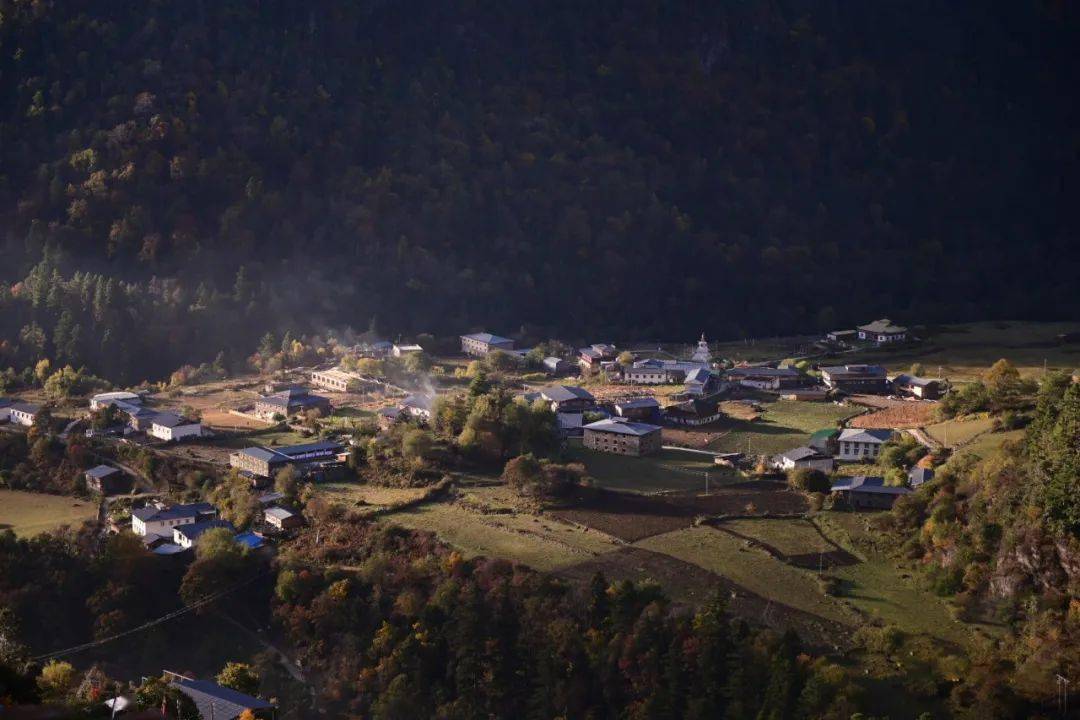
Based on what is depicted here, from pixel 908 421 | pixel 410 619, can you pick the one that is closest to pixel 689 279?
pixel 908 421

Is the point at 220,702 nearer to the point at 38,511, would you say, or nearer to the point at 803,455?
the point at 38,511

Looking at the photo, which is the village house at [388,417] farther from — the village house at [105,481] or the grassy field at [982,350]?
the grassy field at [982,350]

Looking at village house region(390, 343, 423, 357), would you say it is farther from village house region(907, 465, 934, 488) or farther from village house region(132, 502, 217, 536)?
village house region(907, 465, 934, 488)

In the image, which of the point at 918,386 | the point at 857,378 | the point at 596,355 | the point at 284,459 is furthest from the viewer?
the point at 596,355

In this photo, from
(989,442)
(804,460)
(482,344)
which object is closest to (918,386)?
(804,460)

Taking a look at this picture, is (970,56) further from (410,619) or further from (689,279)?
(410,619)

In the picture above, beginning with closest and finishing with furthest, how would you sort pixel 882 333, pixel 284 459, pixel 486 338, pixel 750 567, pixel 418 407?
1. pixel 750 567
2. pixel 284 459
3. pixel 418 407
4. pixel 486 338
5. pixel 882 333
